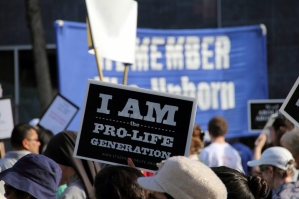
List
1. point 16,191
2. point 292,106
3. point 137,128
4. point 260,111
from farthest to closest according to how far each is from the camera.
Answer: point 260,111
point 292,106
point 137,128
point 16,191

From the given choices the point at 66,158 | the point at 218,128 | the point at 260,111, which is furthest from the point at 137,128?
the point at 260,111

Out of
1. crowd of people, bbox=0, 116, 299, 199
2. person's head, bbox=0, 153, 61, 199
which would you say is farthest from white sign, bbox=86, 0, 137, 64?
person's head, bbox=0, 153, 61, 199

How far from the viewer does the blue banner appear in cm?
952

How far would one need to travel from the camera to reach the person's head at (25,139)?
224 inches

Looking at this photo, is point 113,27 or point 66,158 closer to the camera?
point 66,158

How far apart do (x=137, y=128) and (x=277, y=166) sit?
52.9 inches

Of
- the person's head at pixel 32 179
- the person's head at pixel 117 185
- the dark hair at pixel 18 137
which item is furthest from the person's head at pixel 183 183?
the dark hair at pixel 18 137

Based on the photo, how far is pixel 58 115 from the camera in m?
7.46

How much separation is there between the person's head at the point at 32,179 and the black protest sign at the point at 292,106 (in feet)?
5.06

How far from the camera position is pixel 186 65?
31.8 ft

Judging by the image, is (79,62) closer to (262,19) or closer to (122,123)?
(262,19)

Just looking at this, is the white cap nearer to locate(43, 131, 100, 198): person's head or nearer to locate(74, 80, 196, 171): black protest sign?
locate(74, 80, 196, 171): black protest sign

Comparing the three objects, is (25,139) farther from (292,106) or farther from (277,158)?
(292,106)

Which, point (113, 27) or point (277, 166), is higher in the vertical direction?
point (113, 27)
